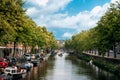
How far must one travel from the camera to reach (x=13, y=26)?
61938mm

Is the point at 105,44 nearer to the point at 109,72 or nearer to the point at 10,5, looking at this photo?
the point at 109,72

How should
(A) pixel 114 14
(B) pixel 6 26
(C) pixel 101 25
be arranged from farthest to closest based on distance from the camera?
1. (C) pixel 101 25
2. (A) pixel 114 14
3. (B) pixel 6 26

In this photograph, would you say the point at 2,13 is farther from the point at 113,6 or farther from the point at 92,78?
the point at 113,6

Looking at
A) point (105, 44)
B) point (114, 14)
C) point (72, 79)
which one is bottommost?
point (72, 79)

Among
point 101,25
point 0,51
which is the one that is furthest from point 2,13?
point 0,51

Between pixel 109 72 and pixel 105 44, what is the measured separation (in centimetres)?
1454

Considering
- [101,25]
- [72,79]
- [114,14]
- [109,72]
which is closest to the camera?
[72,79]

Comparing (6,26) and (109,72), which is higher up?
(6,26)

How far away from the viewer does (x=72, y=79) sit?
71188 millimetres

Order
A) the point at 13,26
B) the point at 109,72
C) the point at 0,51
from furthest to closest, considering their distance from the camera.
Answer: the point at 0,51
the point at 109,72
the point at 13,26

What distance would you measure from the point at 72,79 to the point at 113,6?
27.8 metres

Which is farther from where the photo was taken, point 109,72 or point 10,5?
point 109,72

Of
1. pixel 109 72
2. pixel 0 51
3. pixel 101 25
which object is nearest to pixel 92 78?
pixel 109 72

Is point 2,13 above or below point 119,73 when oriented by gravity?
above
